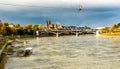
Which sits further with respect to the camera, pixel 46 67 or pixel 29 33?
pixel 29 33

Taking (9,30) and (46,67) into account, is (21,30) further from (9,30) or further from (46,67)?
(46,67)

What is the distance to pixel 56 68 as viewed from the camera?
33.2 meters

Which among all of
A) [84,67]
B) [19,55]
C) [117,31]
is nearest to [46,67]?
[84,67]

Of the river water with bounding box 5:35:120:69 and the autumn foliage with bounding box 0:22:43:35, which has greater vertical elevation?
the autumn foliage with bounding box 0:22:43:35

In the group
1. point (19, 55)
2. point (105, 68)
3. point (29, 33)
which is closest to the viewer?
point (105, 68)

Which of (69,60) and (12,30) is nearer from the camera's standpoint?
(69,60)

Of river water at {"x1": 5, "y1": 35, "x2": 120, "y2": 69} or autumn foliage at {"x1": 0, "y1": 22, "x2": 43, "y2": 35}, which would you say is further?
autumn foliage at {"x1": 0, "y1": 22, "x2": 43, "y2": 35}

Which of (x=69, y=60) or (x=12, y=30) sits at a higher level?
(x=12, y=30)

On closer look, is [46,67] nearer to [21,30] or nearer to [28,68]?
[28,68]

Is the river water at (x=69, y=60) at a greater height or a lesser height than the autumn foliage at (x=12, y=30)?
lesser

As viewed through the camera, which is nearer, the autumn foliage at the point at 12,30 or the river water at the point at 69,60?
the river water at the point at 69,60

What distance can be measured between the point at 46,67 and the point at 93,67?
5.28m

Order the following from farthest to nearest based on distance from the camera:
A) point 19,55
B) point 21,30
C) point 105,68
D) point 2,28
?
1. point 21,30
2. point 2,28
3. point 19,55
4. point 105,68

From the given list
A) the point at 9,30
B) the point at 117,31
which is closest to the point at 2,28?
the point at 9,30
